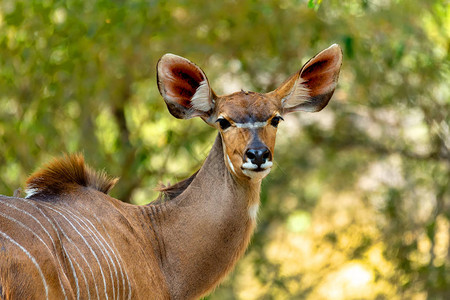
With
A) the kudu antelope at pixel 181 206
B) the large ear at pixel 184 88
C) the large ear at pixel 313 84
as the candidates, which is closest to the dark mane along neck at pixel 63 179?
the kudu antelope at pixel 181 206

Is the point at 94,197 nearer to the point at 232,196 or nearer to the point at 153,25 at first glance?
the point at 232,196

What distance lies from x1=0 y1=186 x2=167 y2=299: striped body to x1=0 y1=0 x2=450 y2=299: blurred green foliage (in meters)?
3.00

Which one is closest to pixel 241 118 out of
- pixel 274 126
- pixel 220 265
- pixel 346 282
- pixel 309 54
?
pixel 274 126

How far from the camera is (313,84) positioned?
568cm

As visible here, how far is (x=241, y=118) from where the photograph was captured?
16.7ft

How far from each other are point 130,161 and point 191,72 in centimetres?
385

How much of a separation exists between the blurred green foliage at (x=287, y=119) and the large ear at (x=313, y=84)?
6.63ft

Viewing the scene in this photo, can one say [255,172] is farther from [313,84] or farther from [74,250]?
[74,250]

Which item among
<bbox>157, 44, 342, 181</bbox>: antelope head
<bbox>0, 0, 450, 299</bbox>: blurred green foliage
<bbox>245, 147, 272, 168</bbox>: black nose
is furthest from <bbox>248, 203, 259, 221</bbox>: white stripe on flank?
<bbox>0, 0, 450, 299</bbox>: blurred green foliage

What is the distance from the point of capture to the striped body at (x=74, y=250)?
353cm

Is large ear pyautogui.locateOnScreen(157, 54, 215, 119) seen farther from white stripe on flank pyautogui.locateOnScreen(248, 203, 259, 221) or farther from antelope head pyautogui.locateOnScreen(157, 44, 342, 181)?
white stripe on flank pyautogui.locateOnScreen(248, 203, 259, 221)

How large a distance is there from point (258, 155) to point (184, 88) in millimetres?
869

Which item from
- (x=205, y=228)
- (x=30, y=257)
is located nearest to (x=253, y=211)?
(x=205, y=228)

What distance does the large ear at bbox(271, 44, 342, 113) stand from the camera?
18.0 feet
